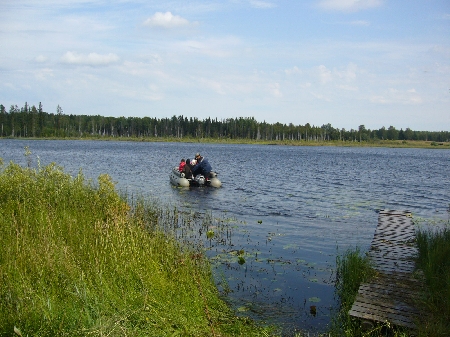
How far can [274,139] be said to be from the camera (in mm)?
163375

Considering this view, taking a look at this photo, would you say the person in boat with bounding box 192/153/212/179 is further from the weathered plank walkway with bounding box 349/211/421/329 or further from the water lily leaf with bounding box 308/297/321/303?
the water lily leaf with bounding box 308/297/321/303

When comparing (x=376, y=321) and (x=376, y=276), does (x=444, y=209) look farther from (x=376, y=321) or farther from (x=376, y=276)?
(x=376, y=321)

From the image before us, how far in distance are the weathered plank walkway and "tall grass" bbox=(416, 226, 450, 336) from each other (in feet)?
0.61

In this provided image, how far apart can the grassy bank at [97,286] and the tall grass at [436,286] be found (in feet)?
7.93

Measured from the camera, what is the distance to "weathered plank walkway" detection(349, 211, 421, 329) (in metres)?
6.38

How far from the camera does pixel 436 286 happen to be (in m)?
7.15

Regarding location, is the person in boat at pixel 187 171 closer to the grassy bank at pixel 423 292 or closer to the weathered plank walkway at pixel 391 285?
the weathered plank walkway at pixel 391 285

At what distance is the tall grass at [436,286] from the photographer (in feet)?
19.1

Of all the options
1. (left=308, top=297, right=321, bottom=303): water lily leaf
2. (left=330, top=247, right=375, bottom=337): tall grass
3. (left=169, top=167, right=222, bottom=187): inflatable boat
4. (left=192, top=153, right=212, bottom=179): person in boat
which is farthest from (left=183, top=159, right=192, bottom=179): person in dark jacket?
(left=308, top=297, right=321, bottom=303): water lily leaf

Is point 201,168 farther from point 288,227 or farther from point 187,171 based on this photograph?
point 288,227

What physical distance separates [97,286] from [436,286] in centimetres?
531

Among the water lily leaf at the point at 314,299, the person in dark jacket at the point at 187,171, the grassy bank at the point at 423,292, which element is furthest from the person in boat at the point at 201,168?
the water lily leaf at the point at 314,299

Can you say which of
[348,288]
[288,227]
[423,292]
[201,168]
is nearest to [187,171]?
[201,168]

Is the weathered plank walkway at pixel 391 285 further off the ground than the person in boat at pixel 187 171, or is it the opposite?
the person in boat at pixel 187 171
